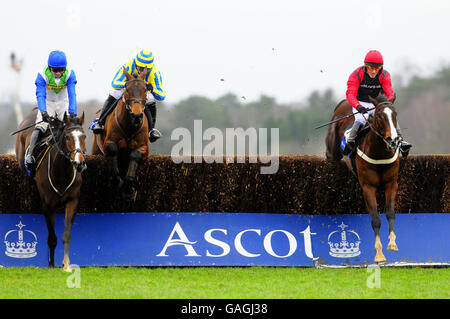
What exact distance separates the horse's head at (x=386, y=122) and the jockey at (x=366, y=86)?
454 millimetres

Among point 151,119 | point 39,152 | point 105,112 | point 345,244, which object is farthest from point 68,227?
point 345,244

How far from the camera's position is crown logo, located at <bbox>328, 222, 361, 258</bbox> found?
8.79 meters

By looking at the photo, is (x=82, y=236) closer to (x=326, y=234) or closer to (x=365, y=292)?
(x=326, y=234)

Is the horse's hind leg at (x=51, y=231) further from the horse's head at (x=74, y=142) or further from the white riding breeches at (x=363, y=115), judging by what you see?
the white riding breeches at (x=363, y=115)

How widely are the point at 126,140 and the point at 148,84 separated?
0.86 m

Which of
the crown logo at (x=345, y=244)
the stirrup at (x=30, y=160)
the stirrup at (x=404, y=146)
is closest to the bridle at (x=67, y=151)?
the stirrup at (x=30, y=160)

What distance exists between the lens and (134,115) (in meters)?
8.37

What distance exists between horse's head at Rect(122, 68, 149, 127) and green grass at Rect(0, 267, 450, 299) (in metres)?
1.94

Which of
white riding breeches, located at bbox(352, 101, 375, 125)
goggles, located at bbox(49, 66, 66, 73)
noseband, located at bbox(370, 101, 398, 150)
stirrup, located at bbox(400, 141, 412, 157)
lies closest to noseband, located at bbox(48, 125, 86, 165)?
goggles, located at bbox(49, 66, 66, 73)

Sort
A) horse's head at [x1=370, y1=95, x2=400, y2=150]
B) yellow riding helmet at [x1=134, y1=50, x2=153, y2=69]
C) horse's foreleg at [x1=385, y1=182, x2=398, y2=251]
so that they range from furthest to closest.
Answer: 1. yellow riding helmet at [x1=134, y1=50, x2=153, y2=69]
2. horse's foreleg at [x1=385, y1=182, x2=398, y2=251]
3. horse's head at [x1=370, y1=95, x2=400, y2=150]

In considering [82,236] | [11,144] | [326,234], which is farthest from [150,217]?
[11,144]

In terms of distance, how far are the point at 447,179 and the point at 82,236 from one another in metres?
4.95

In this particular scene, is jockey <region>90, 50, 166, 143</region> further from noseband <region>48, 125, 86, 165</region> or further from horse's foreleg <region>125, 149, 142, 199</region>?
noseband <region>48, 125, 86, 165</region>

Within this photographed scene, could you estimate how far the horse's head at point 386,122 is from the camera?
7.82m
